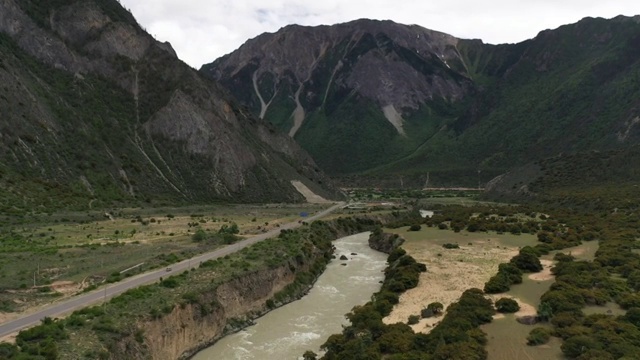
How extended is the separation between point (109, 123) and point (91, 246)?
204 ft

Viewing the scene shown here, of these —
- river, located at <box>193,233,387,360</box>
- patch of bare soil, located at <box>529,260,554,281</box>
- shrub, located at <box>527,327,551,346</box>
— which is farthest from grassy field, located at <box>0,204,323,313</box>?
patch of bare soil, located at <box>529,260,554,281</box>

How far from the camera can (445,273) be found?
49.3 meters

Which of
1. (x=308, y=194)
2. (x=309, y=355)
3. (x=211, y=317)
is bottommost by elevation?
(x=309, y=355)

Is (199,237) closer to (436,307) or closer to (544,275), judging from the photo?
(436,307)

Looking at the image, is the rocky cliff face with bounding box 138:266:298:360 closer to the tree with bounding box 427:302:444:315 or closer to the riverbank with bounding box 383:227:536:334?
the riverbank with bounding box 383:227:536:334

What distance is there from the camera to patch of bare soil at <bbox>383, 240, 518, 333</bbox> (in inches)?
1519

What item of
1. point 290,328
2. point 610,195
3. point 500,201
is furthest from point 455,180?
point 290,328

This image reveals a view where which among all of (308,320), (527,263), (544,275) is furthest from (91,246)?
(544,275)

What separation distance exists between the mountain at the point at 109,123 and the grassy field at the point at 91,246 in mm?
10949

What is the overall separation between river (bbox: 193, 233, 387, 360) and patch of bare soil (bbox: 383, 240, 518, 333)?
4870 millimetres

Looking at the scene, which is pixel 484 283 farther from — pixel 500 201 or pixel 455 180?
pixel 455 180

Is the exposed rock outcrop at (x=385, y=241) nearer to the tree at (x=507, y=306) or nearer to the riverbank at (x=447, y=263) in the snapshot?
the riverbank at (x=447, y=263)

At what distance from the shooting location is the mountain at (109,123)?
8419 cm

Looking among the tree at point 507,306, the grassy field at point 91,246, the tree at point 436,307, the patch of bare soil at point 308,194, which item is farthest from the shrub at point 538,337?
the patch of bare soil at point 308,194
